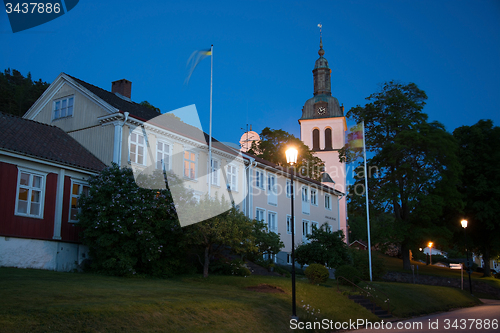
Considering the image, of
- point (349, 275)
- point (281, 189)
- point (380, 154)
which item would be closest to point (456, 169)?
point (380, 154)

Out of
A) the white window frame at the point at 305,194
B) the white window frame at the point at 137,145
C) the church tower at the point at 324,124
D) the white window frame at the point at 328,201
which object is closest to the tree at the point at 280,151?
the white window frame at the point at 328,201

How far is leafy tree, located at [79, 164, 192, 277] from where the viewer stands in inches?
774

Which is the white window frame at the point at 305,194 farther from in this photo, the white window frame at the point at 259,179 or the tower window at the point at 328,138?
the tower window at the point at 328,138

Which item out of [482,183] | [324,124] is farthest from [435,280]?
[324,124]

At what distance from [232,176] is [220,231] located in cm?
1336

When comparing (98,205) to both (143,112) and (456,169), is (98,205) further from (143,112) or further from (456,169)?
(456,169)

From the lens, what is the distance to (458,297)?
3020cm

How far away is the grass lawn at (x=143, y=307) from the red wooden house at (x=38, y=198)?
2.26m

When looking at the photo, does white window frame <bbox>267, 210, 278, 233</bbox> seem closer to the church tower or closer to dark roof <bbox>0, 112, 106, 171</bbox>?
dark roof <bbox>0, 112, 106, 171</bbox>

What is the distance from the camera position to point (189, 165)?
29.7 m

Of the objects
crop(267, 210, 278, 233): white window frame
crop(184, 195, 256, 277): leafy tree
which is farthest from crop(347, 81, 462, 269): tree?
crop(184, 195, 256, 277): leafy tree

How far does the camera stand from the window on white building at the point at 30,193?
64.8 feet

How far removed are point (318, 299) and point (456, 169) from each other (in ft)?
80.4

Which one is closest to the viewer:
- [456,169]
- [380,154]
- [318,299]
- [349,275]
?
[318,299]
